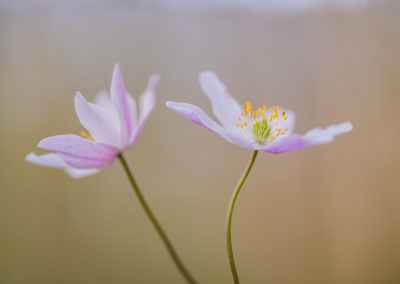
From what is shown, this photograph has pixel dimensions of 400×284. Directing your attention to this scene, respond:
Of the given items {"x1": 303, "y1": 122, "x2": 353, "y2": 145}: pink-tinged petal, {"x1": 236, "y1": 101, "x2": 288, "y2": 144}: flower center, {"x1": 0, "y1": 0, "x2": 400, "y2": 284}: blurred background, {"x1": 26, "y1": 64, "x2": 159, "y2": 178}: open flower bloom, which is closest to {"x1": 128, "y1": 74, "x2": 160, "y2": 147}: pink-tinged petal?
{"x1": 26, "y1": 64, "x2": 159, "y2": 178}: open flower bloom

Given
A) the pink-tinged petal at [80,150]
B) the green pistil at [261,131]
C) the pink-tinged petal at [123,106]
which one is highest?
the pink-tinged petal at [123,106]

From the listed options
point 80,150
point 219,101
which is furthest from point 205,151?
point 80,150

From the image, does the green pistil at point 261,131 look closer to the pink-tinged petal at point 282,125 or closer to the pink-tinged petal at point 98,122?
the pink-tinged petal at point 282,125

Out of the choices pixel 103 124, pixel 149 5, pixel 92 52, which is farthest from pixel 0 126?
pixel 103 124

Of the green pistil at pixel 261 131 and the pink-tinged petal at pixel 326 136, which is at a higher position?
the green pistil at pixel 261 131

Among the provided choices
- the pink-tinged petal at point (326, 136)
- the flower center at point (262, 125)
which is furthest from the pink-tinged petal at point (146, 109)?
the pink-tinged petal at point (326, 136)

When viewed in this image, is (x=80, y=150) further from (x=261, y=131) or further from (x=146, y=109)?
(x=261, y=131)

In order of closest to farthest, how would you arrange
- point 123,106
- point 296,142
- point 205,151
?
point 296,142 < point 123,106 < point 205,151
